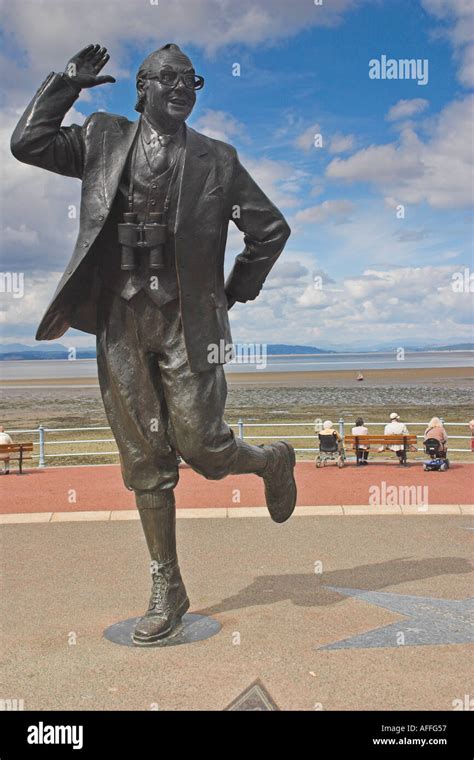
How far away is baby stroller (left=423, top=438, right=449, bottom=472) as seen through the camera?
37.8 ft

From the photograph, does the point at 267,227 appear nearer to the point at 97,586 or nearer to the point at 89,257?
the point at 89,257

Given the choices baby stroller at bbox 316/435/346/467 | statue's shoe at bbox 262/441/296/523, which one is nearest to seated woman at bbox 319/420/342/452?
baby stroller at bbox 316/435/346/467

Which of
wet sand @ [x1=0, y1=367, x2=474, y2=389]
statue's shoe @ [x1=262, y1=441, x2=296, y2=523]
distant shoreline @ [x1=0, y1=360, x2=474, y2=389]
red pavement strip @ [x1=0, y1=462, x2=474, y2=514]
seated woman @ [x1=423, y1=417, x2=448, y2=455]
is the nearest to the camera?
statue's shoe @ [x1=262, y1=441, x2=296, y2=523]

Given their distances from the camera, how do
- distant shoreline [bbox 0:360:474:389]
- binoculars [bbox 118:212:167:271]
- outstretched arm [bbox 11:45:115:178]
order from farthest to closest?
distant shoreline [bbox 0:360:474:389] < binoculars [bbox 118:212:167:271] < outstretched arm [bbox 11:45:115:178]

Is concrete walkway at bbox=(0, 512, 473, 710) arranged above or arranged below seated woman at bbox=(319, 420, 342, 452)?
below

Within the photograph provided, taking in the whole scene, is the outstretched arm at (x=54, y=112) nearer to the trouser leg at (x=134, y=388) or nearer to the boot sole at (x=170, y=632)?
the trouser leg at (x=134, y=388)

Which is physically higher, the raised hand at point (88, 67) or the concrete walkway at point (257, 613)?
the raised hand at point (88, 67)

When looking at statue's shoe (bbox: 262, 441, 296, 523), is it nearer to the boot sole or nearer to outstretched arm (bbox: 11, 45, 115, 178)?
the boot sole

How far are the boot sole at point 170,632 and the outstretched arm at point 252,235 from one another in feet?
5.35

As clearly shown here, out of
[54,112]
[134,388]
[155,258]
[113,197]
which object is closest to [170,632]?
[134,388]

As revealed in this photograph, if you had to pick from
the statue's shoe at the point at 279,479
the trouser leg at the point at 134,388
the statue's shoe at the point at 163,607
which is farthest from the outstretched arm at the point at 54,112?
the statue's shoe at the point at 163,607

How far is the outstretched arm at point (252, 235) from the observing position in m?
4.29

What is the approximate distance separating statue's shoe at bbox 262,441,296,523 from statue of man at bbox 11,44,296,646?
1.32 feet

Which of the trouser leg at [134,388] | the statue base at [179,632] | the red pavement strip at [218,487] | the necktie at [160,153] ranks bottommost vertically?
the red pavement strip at [218,487]
